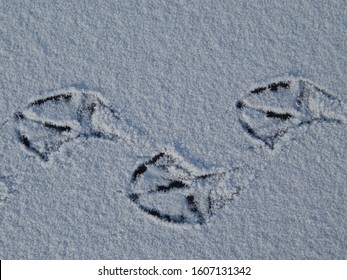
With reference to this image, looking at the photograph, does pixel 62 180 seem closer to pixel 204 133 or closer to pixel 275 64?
pixel 204 133

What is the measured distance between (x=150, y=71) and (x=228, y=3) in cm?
23

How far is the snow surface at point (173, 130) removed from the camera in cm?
107

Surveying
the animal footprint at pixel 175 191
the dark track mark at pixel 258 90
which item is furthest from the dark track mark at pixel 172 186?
the dark track mark at pixel 258 90

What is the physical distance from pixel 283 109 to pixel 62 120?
467 mm

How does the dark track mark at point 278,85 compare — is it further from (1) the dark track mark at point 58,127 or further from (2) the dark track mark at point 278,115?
(1) the dark track mark at point 58,127

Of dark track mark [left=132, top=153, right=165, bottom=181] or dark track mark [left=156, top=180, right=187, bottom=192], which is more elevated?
dark track mark [left=132, top=153, right=165, bottom=181]

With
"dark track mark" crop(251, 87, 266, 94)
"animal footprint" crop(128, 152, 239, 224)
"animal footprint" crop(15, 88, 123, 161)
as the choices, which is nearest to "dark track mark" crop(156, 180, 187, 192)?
"animal footprint" crop(128, 152, 239, 224)

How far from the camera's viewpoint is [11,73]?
3.67ft

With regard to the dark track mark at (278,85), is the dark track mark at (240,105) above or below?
below

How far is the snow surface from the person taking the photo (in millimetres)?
1070

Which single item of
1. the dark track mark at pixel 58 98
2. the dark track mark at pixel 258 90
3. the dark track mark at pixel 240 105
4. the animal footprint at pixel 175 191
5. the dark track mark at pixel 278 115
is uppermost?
the dark track mark at pixel 58 98

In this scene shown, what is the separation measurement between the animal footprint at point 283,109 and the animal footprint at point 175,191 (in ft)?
0.43

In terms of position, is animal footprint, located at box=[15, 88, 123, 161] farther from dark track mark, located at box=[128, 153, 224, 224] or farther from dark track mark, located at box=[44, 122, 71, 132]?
dark track mark, located at box=[128, 153, 224, 224]

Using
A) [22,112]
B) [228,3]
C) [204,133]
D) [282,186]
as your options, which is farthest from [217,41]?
[22,112]
